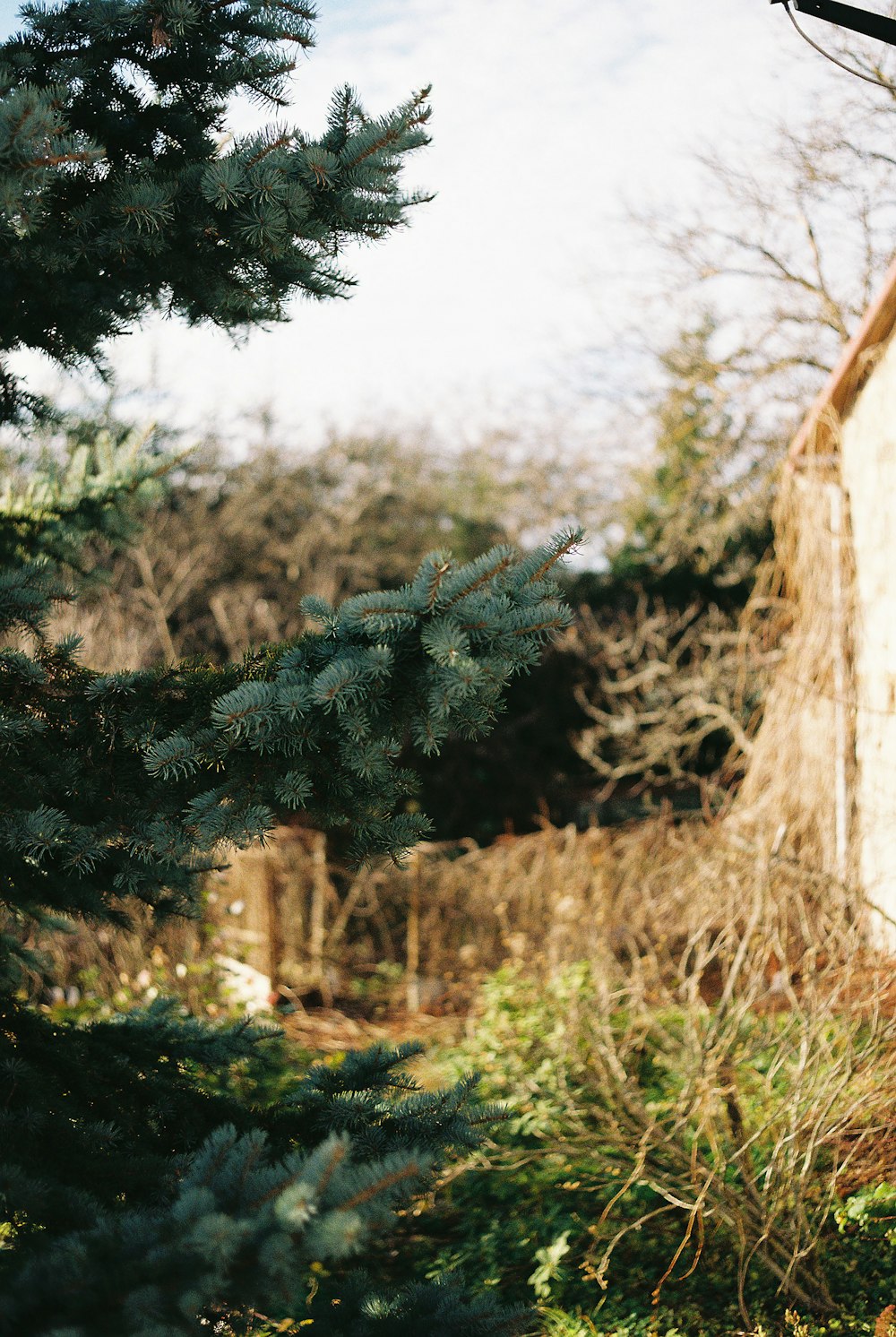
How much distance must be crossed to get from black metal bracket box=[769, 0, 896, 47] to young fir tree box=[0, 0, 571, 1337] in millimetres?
1365

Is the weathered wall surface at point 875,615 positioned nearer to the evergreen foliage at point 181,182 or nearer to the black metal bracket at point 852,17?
the black metal bracket at point 852,17

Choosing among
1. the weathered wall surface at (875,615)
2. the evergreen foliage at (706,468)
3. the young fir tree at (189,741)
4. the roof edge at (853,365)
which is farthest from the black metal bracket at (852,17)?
the evergreen foliage at (706,468)

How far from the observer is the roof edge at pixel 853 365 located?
490cm

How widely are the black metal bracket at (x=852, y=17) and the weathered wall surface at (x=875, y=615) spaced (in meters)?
2.55

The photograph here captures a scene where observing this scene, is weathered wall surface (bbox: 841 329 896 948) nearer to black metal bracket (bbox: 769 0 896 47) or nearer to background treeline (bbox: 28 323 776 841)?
background treeline (bbox: 28 323 776 841)

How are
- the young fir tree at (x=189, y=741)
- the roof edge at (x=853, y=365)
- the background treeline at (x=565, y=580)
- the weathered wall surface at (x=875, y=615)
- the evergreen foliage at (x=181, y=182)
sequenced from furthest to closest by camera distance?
the background treeline at (x=565, y=580)
the weathered wall surface at (x=875, y=615)
the roof edge at (x=853, y=365)
the evergreen foliage at (x=181, y=182)
the young fir tree at (x=189, y=741)

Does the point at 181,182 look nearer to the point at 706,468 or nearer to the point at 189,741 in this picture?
the point at 189,741

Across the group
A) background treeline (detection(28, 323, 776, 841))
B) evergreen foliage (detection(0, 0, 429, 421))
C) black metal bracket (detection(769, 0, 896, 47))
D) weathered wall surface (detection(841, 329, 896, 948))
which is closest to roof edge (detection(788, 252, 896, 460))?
weathered wall surface (detection(841, 329, 896, 948))

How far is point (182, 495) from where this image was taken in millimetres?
12766

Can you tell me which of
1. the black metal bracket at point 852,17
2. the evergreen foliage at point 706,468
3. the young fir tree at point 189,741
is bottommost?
the young fir tree at point 189,741

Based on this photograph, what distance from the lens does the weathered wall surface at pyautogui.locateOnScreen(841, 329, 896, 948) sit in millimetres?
5148

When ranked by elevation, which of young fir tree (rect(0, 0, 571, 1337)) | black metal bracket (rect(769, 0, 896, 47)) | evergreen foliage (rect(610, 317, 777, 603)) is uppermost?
evergreen foliage (rect(610, 317, 777, 603))

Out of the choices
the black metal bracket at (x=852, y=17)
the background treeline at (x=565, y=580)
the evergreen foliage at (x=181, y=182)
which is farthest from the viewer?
the background treeline at (x=565, y=580)

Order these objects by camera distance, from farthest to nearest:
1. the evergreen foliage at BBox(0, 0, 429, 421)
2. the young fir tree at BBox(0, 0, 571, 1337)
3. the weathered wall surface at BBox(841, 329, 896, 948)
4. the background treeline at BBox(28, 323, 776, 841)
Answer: the background treeline at BBox(28, 323, 776, 841) → the weathered wall surface at BBox(841, 329, 896, 948) → the evergreen foliage at BBox(0, 0, 429, 421) → the young fir tree at BBox(0, 0, 571, 1337)
